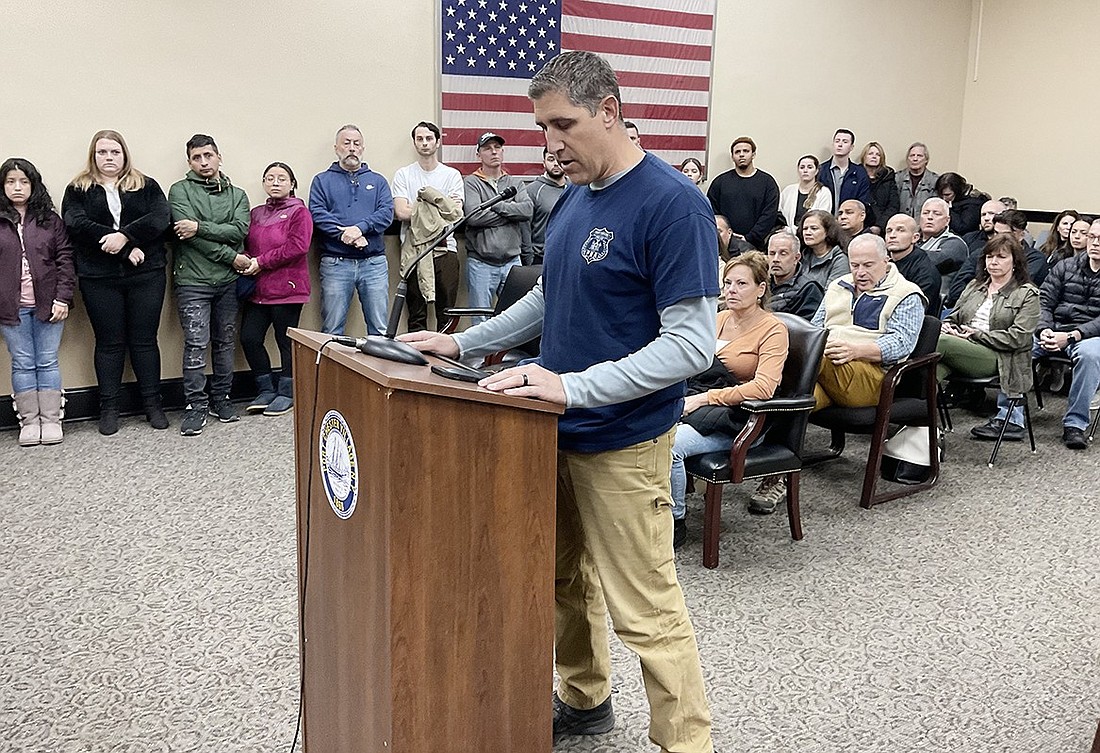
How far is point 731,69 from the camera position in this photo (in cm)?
764

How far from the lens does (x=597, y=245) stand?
1839mm

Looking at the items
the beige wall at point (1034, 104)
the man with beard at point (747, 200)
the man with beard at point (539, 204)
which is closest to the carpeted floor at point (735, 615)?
the man with beard at point (539, 204)

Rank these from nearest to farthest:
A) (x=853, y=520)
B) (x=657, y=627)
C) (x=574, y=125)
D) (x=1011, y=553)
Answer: (x=574, y=125) → (x=657, y=627) → (x=1011, y=553) → (x=853, y=520)

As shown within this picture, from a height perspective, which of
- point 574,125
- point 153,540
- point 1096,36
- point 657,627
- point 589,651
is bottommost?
point 153,540

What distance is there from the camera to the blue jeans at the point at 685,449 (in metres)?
3.57

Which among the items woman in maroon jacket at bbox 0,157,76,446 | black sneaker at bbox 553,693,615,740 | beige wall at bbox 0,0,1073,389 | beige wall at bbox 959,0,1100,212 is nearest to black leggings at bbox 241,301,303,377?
beige wall at bbox 0,0,1073,389

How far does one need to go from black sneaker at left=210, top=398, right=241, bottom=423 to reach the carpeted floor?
30.2 inches

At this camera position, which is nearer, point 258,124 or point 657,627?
point 657,627

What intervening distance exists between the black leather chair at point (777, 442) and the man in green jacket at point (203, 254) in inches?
117

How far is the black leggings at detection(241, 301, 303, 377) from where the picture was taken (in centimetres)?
573

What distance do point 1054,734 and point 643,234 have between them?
1677 millimetres

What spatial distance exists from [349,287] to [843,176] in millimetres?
4205

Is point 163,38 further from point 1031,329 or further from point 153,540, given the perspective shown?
point 1031,329

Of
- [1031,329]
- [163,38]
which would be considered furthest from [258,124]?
[1031,329]
